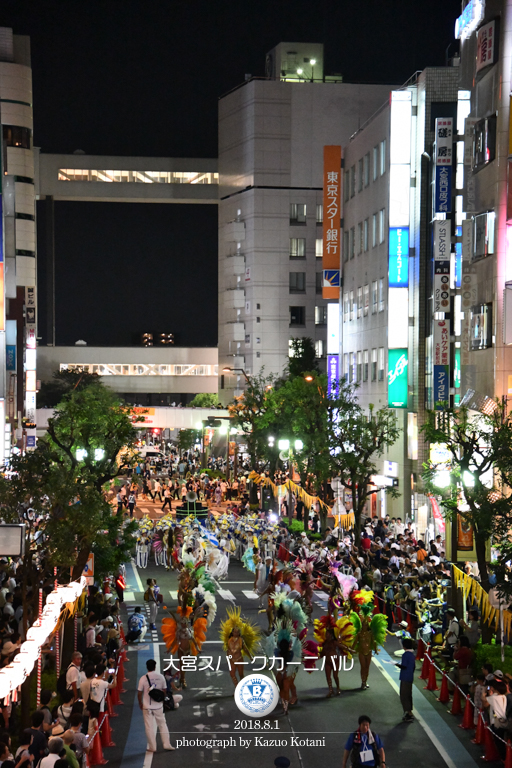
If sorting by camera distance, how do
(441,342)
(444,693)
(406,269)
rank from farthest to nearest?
(406,269)
(441,342)
(444,693)

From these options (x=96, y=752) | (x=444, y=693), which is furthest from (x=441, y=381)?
(x=96, y=752)

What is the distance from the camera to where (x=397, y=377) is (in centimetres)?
4228

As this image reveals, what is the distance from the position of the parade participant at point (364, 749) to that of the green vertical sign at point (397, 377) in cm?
3034

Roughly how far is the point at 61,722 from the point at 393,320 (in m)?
32.1

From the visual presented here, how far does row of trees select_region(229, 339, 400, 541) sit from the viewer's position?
108ft

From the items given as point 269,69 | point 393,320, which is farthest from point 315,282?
point 393,320

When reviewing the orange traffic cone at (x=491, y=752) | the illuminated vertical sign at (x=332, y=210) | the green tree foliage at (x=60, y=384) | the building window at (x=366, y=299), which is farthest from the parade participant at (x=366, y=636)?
the green tree foliage at (x=60, y=384)

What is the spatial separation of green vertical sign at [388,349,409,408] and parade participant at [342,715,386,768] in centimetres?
3034

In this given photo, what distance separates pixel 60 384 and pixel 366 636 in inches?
3391

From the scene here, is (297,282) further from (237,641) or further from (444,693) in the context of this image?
(237,641)

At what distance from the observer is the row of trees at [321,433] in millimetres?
32844

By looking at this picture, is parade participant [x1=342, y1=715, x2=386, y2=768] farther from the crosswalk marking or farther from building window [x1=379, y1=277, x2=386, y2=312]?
building window [x1=379, y1=277, x2=386, y2=312]

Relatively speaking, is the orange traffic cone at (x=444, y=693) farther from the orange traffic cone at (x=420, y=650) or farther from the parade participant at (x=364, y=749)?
the parade participant at (x=364, y=749)

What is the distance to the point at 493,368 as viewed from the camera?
2639 cm
